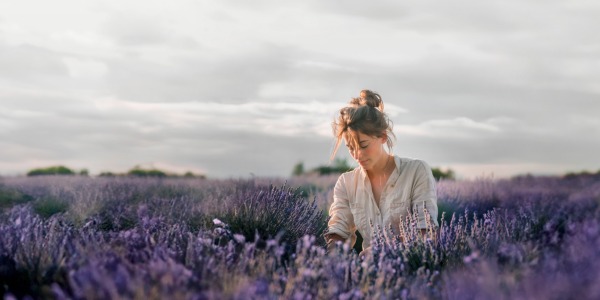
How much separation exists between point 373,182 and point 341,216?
1.08 feet

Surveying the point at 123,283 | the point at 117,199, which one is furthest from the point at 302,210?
the point at 117,199

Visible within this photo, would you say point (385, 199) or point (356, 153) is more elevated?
point (356, 153)

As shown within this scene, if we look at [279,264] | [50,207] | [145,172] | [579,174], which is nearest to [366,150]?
[279,264]

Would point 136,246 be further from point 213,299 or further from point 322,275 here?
point 213,299

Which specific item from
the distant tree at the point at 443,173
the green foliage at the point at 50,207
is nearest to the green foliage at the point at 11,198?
the green foliage at the point at 50,207

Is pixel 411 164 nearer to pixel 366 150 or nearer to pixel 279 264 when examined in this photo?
pixel 366 150

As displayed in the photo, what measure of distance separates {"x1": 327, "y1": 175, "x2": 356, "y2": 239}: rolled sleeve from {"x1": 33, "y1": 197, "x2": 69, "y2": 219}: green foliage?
336 cm

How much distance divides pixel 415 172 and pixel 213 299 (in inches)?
102

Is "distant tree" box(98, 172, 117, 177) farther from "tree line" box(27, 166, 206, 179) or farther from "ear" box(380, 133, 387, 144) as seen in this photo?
"ear" box(380, 133, 387, 144)

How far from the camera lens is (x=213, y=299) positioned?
78.5 inches

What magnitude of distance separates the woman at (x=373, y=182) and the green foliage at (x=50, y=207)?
3.47 metres

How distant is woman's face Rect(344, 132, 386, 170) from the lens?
13.5 feet

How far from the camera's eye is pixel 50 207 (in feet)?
22.3

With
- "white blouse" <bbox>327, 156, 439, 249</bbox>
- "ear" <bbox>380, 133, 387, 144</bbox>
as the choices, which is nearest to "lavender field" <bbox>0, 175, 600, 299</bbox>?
"white blouse" <bbox>327, 156, 439, 249</bbox>
